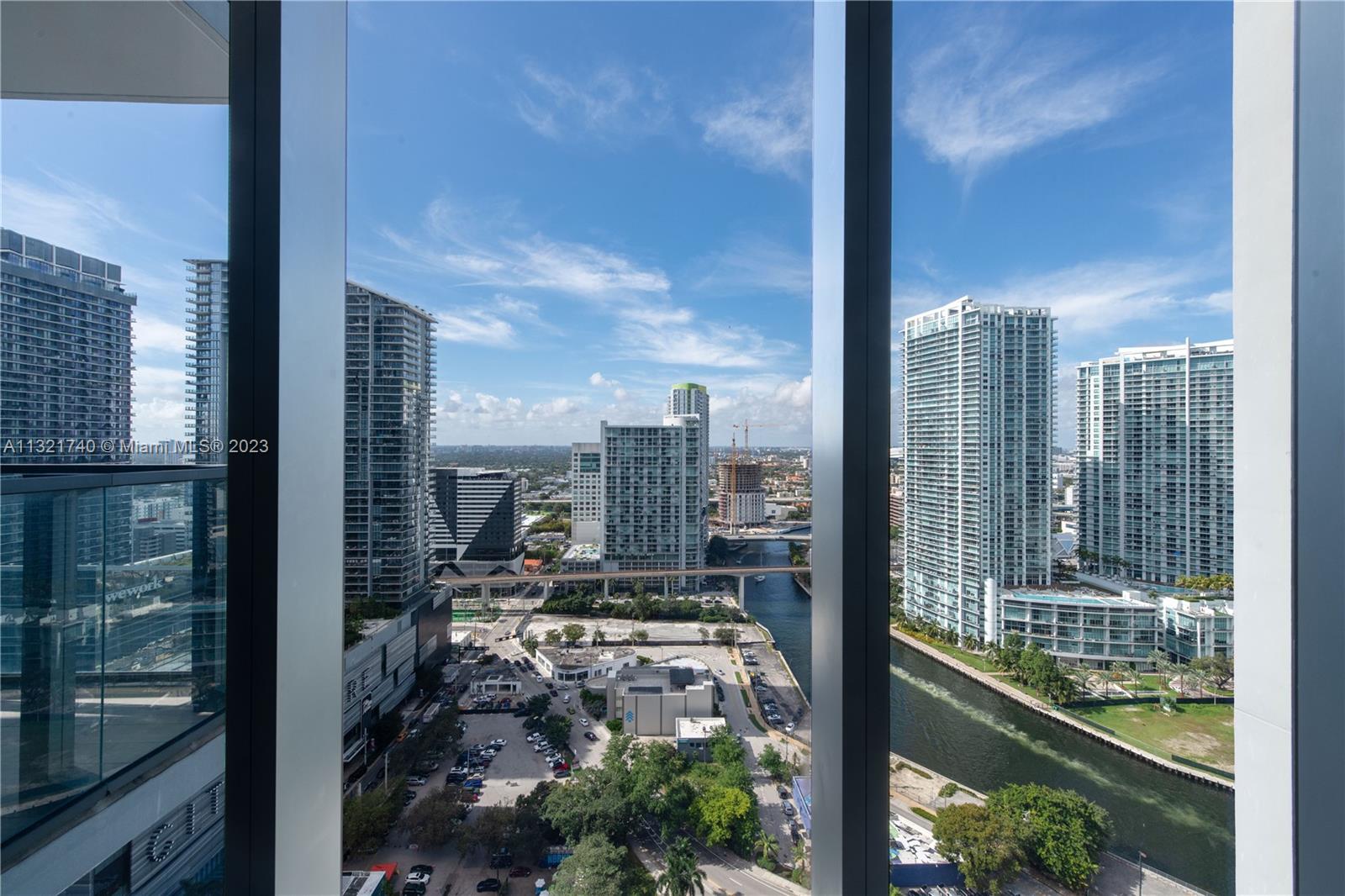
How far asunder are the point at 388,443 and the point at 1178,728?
1948 millimetres

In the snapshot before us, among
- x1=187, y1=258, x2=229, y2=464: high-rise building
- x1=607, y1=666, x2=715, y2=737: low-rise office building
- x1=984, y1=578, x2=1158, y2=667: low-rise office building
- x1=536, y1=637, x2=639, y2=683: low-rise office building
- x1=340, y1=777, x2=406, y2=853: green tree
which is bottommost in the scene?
x1=340, y1=777, x2=406, y2=853: green tree

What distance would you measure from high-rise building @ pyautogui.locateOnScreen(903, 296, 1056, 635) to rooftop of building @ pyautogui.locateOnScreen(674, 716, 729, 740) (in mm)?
622

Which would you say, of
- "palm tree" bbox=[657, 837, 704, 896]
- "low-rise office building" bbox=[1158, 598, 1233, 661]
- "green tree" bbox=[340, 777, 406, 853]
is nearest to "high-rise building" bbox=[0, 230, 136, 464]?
"green tree" bbox=[340, 777, 406, 853]

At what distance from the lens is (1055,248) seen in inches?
47.0

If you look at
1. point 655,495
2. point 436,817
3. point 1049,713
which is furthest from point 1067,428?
point 436,817

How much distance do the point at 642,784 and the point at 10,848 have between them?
1156 mm

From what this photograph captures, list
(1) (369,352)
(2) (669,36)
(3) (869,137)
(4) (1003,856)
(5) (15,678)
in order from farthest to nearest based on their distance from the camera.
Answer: (2) (669,36) < (1) (369,352) < (4) (1003,856) < (5) (15,678) < (3) (869,137)

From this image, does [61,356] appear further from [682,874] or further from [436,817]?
[682,874]

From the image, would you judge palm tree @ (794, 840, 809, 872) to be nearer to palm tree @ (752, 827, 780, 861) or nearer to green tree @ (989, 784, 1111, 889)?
palm tree @ (752, 827, 780, 861)

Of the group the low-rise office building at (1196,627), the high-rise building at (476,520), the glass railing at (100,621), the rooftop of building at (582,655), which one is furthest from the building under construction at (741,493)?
the glass railing at (100,621)

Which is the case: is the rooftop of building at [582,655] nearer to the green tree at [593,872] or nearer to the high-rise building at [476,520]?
the high-rise building at [476,520]

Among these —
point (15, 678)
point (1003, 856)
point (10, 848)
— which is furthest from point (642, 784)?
point (15, 678)

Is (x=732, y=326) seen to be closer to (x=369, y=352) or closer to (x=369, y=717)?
(x=369, y=352)

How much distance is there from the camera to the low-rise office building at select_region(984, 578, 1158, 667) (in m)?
1.09
